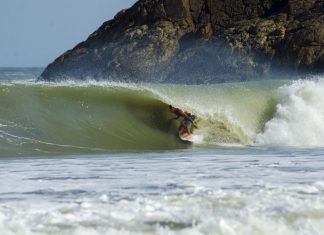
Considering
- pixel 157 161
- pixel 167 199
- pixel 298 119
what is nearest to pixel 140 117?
pixel 298 119

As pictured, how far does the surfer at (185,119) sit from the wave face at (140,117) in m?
0.15

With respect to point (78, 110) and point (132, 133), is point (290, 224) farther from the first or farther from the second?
point (78, 110)

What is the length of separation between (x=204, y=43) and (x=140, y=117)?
31.4 metres

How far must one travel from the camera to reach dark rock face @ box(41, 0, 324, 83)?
42594 millimetres

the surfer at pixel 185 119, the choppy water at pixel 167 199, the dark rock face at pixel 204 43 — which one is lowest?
the choppy water at pixel 167 199

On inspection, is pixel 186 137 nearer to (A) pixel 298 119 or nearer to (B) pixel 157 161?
(A) pixel 298 119

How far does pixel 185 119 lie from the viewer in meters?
16.2

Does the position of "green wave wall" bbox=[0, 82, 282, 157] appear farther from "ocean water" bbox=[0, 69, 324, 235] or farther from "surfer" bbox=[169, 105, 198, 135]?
"surfer" bbox=[169, 105, 198, 135]

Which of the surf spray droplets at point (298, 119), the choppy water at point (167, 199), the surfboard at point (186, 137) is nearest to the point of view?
the choppy water at point (167, 199)

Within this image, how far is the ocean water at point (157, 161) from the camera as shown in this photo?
629 cm

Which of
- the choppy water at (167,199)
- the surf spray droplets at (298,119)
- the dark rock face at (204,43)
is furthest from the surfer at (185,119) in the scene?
the dark rock face at (204,43)

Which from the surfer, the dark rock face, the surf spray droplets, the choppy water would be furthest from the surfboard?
the dark rock face

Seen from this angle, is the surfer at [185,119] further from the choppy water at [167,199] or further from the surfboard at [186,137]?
the choppy water at [167,199]

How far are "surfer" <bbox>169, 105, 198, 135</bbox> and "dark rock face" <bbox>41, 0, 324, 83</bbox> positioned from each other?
2415 cm
